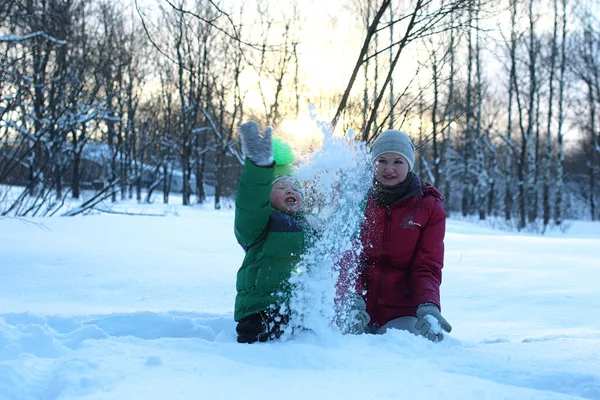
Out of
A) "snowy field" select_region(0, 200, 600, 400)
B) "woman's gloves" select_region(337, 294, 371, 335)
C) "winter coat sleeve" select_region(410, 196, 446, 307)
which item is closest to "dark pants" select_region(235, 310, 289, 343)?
"snowy field" select_region(0, 200, 600, 400)

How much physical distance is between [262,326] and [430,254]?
38.0 inches

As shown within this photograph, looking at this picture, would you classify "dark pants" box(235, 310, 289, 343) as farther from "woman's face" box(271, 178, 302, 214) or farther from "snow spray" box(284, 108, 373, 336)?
"woman's face" box(271, 178, 302, 214)

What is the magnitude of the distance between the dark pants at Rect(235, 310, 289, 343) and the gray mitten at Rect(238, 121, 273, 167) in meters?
0.68

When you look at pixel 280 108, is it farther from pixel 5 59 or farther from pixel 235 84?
pixel 5 59

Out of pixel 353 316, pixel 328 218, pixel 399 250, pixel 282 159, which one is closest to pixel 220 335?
pixel 353 316

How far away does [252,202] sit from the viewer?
2094 millimetres

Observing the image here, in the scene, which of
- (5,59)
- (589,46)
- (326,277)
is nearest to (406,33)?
(326,277)

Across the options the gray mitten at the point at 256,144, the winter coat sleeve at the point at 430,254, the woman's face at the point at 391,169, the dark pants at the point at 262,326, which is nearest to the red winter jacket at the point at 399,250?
the winter coat sleeve at the point at 430,254

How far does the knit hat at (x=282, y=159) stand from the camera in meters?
2.27

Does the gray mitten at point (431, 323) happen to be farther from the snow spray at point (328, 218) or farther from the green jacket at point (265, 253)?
the green jacket at point (265, 253)

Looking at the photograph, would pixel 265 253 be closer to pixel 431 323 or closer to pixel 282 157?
pixel 282 157

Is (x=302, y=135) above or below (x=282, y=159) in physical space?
above

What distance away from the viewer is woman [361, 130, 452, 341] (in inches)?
101

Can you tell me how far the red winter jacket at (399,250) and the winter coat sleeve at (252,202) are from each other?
662 mm
